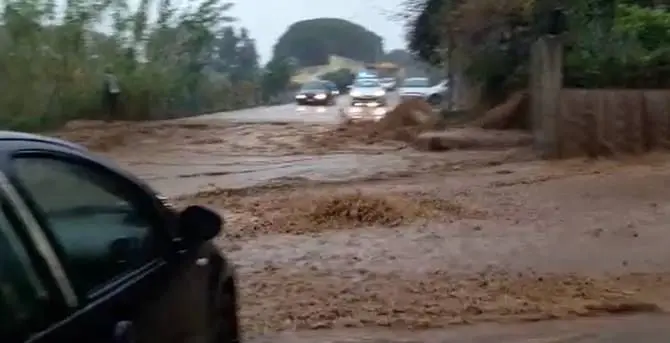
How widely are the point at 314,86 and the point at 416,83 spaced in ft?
10.1

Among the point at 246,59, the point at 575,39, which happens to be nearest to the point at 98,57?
the point at 246,59

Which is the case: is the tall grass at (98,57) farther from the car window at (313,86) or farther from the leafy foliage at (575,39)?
the car window at (313,86)

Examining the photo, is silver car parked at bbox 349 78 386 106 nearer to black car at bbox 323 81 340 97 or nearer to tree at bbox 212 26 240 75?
black car at bbox 323 81 340 97

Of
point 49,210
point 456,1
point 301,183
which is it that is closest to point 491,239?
point 301,183

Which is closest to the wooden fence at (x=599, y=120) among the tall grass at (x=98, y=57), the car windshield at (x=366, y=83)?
the tall grass at (x=98, y=57)

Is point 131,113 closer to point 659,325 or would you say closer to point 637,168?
point 637,168

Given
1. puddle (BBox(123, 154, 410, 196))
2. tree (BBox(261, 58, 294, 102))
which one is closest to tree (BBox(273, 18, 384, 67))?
tree (BBox(261, 58, 294, 102))

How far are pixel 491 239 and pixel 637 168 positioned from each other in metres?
5.47

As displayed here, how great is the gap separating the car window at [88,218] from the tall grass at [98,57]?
14.0m

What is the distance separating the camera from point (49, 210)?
2.95 metres

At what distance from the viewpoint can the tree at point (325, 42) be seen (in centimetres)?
2741

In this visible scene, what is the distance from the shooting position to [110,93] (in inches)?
826

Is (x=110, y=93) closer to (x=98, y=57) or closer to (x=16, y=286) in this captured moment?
(x=98, y=57)

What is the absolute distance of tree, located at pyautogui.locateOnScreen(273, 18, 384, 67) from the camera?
27.4m
